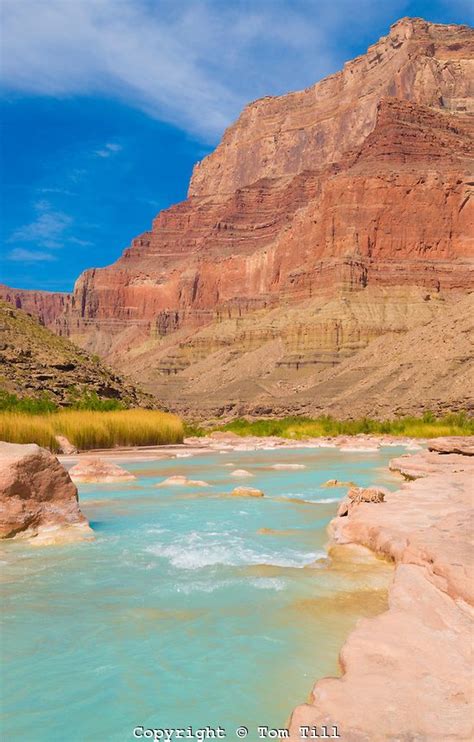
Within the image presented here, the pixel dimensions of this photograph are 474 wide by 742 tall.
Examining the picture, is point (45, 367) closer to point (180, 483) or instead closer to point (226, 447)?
point (226, 447)

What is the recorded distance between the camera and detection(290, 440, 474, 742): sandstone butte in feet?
10.5

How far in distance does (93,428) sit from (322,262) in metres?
79.4

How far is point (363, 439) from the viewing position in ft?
125

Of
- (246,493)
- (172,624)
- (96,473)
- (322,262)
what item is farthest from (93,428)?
(322,262)

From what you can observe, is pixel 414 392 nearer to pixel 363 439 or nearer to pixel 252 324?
pixel 363 439

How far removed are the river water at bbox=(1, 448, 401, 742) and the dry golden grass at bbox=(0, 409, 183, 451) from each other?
1049cm

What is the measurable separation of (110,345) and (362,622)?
166189mm

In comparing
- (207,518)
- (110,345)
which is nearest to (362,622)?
(207,518)

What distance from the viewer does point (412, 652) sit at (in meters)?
4.02

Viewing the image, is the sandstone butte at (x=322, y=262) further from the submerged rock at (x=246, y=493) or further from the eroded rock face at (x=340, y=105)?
the submerged rock at (x=246, y=493)

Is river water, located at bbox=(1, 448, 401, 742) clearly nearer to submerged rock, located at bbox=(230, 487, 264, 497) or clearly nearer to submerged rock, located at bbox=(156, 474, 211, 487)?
submerged rock, located at bbox=(230, 487, 264, 497)

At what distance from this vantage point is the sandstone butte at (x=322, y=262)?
248ft

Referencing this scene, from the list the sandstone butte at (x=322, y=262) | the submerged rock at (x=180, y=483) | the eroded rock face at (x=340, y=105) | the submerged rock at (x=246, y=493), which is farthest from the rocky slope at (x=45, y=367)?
the eroded rock face at (x=340, y=105)

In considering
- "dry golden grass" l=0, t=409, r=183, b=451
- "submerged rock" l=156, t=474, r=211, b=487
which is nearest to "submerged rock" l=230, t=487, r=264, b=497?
"submerged rock" l=156, t=474, r=211, b=487
